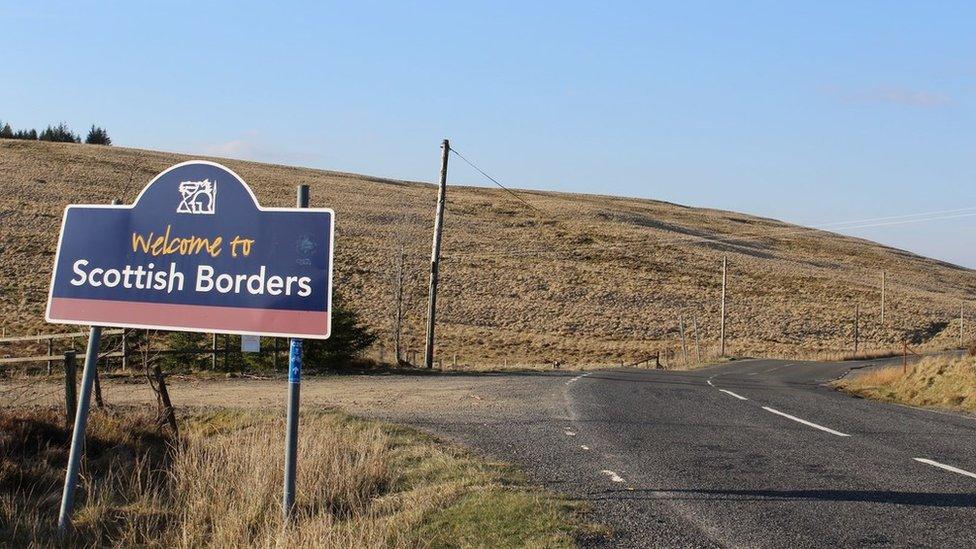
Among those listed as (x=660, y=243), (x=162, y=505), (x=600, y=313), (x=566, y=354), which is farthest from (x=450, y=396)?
(x=660, y=243)

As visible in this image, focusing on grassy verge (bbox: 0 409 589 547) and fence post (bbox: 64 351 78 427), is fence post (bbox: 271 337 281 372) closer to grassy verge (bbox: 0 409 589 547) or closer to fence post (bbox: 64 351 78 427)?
fence post (bbox: 64 351 78 427)

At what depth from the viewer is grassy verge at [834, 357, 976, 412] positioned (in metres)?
17.5

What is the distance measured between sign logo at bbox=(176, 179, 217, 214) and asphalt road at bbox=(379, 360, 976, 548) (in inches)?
138

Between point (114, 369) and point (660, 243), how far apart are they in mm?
62882

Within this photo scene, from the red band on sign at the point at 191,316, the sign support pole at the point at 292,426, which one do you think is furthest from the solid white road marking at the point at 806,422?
the red band on sign at the point at 191,316

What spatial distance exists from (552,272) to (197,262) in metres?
60.1

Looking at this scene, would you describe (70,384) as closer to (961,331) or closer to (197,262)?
(197,262)

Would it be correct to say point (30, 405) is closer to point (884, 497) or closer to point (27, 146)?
point (884, 497)

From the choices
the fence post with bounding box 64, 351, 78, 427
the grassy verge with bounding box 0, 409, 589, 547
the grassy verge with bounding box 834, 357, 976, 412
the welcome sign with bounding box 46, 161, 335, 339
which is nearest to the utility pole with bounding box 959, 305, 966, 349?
the grassy verge with bounding box 834, 357, 976, 412

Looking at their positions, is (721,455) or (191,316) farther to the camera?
(721,455)

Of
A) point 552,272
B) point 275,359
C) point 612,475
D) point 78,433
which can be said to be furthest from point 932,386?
point 552,272

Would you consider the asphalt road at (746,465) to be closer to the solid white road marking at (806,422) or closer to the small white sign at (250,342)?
the solid white road marking at (806,422)

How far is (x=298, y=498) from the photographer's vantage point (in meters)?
7.94

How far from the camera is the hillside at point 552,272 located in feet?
167
